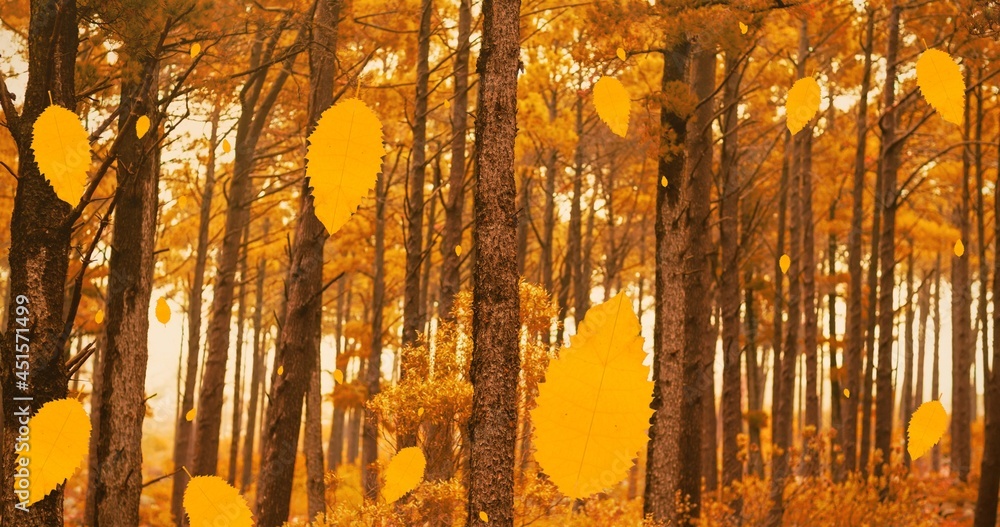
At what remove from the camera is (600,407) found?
6.93 meters

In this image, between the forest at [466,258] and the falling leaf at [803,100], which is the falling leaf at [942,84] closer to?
the forest at [466,258]

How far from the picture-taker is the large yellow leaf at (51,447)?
5.41 m

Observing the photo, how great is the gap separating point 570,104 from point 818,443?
927 cm

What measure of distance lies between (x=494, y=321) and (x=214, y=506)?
4644 millimetres

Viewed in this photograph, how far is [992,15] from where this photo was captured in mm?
8711

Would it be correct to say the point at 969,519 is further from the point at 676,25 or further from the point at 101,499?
the point at 101,499

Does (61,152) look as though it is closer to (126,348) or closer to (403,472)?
(126,348)

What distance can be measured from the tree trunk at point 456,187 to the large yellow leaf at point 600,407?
3260 mm

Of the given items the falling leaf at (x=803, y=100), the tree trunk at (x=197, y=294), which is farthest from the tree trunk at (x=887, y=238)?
the tree trunk at (x=197, y=294)

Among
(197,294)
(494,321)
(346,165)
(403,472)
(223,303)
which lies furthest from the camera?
(197,294)

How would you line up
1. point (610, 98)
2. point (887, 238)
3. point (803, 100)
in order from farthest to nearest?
point (887, 238) < point (803, 100) < point (610, 98)

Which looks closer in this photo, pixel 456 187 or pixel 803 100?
pixel 803 100

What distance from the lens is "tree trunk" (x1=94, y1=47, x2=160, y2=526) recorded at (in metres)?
7.28

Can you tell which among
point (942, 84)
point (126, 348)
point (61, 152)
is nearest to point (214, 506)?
point (126, 348)
